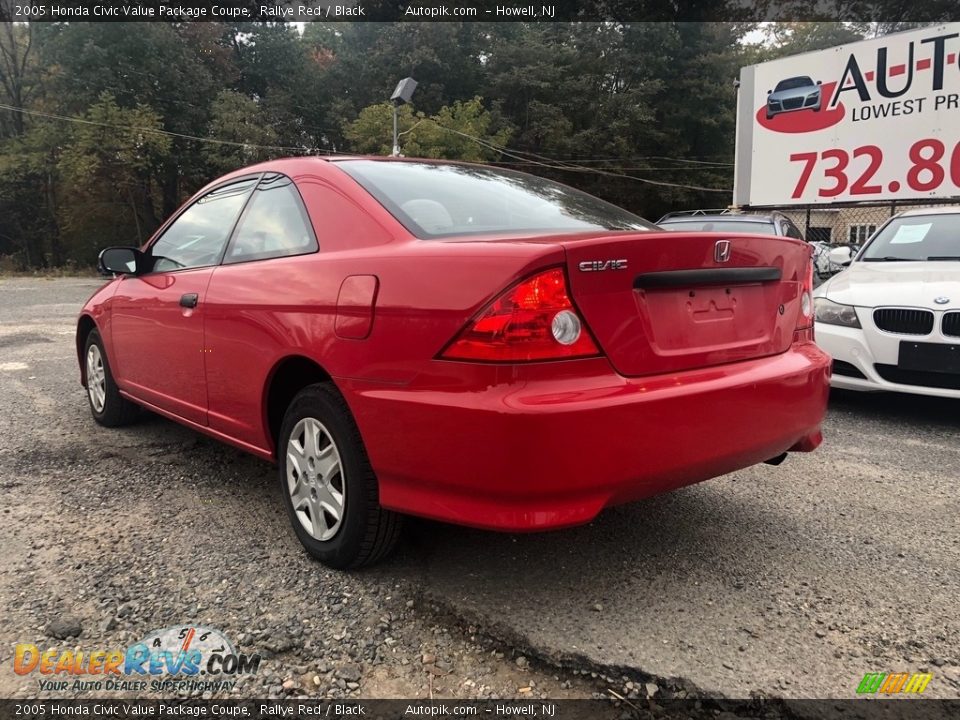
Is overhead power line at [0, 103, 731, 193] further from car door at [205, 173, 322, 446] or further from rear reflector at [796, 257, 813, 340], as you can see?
rear reflector at [796, 257, 813, 340]

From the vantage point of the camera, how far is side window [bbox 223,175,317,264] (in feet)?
8.92

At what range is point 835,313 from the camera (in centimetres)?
473

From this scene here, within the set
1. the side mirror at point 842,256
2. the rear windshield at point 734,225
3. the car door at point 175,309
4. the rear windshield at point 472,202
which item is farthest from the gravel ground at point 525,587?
the rear windshield at point 734,225

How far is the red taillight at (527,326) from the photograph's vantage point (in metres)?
1.94

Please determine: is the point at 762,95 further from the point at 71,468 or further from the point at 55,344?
the point at 71,468

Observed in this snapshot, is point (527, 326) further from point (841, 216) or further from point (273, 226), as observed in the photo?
point (841, 216)

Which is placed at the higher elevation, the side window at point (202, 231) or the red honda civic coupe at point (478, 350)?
the side window at point (202, 231)

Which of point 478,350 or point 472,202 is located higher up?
point 472,202

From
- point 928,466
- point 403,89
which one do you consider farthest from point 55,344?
point 403,89

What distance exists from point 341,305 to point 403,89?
15.7 metres

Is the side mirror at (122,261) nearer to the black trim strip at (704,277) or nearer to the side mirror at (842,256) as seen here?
the black trim strip at (704,277)

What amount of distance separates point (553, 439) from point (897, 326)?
3.53 metres

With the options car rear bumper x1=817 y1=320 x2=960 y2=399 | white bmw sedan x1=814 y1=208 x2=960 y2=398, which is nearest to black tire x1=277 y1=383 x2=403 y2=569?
car rear bumper x1=817 y1=320 x2=960 y2=399
